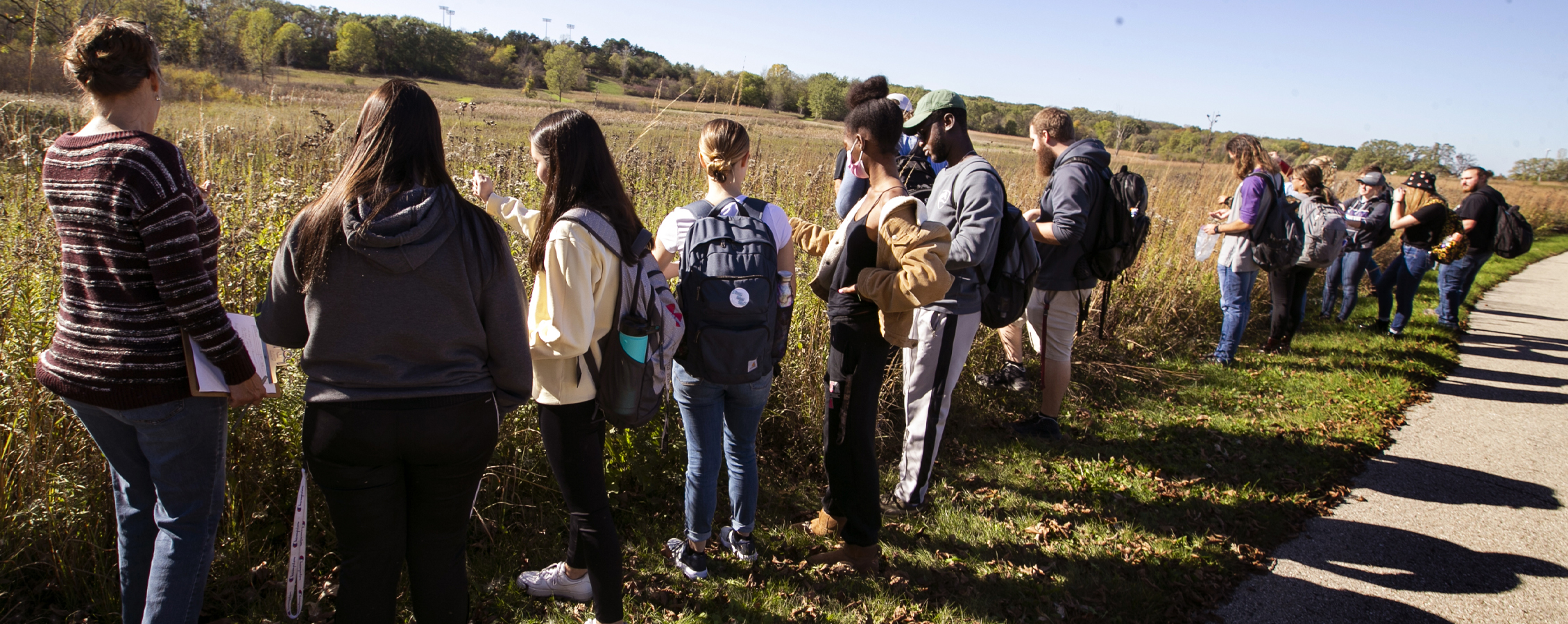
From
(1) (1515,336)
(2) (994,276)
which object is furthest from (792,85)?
(1) (1515,336)

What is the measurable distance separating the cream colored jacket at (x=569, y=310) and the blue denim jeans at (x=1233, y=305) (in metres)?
6.11

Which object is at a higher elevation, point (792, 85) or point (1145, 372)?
point (792, 85)

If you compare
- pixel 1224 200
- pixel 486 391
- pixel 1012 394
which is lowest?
pixel 1012 394

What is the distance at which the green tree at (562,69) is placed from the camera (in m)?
6.58

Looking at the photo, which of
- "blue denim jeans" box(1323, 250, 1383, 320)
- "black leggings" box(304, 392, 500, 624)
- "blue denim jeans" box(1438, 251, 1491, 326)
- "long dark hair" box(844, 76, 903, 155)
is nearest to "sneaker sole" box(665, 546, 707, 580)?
"black leggings" box(304, 392, 500, 624)

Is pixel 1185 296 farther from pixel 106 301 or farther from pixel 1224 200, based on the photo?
pixel 106 301

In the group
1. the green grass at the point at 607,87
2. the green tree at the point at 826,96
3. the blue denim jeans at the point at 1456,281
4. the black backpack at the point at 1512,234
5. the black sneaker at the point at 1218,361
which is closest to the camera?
the black sneaker at the point at 1218,361

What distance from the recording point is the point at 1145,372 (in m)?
6.41

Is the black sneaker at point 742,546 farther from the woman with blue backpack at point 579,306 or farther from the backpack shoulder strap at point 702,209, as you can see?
the backpack shoulder strap at point 702,209

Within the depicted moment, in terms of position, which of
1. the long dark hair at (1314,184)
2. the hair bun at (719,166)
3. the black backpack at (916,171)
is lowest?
the hair bun at (719,166)

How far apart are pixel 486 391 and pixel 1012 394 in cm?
438

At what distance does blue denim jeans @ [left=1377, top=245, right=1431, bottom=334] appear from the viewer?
314 inches

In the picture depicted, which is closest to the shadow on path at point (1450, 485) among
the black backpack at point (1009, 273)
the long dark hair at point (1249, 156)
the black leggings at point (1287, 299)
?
the black leggings at point (1287, 299)

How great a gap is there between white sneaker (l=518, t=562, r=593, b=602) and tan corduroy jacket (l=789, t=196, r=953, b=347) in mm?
1550
